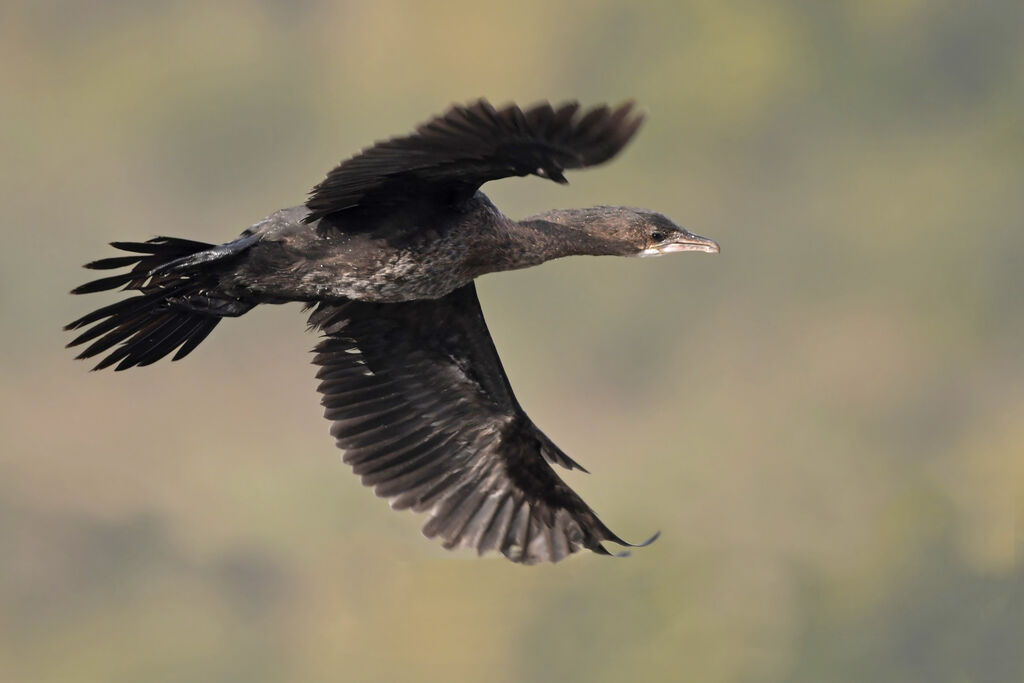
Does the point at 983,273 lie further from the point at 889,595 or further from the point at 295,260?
the point at 295,260

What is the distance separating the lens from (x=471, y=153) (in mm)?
7512

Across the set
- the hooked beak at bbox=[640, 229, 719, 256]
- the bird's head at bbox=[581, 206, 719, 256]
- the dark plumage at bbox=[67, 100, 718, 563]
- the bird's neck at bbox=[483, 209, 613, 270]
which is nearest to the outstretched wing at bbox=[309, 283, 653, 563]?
the dark plumage at bbox=[67, 100, 718, 563]

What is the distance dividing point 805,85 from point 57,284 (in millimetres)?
16510

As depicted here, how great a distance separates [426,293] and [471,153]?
1311 mm

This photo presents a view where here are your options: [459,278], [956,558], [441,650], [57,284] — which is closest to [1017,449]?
[956,558]

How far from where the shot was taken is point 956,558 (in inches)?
762

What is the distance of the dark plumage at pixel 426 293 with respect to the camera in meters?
7.43

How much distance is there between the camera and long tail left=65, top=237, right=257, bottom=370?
8352 mm

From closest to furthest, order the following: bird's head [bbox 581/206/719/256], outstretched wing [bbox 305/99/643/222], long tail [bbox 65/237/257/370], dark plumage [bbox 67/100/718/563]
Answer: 1. outstretched wing [bbox 305/99/643/222]
2. dark plumage [bbox 67/100/718/563]
3. long tail [bbox 65/237/257/370]
4. bird's head [bbox 581/206/719/256]

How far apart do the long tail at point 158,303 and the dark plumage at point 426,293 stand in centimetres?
1

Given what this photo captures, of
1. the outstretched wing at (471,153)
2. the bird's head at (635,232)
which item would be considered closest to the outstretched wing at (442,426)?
the bird's head at (635,232)

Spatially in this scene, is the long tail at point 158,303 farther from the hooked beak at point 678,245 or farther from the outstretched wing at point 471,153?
the hooked beak at point 678,245

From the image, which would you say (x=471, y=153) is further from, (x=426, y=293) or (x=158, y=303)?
(x=158, y=303)

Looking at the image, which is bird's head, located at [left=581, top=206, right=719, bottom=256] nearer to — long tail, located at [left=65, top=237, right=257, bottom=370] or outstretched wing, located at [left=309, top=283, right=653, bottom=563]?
outstretched wing, located at [left=309, top=283, right=653, bottom=563]
